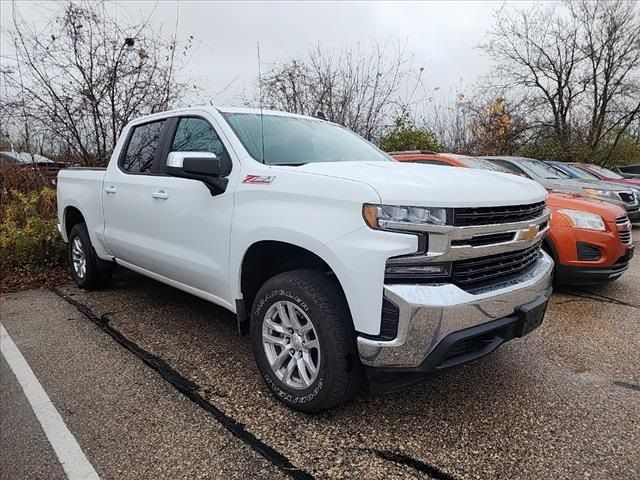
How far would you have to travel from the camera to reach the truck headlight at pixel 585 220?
473cm

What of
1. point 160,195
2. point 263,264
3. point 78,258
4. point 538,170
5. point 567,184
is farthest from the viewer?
point 538,170

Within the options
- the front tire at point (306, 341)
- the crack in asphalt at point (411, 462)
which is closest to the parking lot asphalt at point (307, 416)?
the crack in asphalt at point (411, 462)

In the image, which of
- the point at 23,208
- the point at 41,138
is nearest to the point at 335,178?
the point at 23,208

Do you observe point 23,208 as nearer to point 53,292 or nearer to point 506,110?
point 53,292

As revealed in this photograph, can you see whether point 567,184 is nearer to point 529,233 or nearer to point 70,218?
point 529,233

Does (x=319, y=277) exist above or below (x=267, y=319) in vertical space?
above

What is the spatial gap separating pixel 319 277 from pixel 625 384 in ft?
7.07

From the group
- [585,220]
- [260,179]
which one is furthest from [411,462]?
[585,220]

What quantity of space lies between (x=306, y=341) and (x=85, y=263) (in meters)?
3.44

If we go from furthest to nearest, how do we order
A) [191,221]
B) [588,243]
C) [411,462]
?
1. [588,243]
2. [191,221]
3. [411,462]

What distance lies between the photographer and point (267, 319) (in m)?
2.77

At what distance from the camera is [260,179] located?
281 centimetres

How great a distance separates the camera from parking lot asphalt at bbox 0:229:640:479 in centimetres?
226

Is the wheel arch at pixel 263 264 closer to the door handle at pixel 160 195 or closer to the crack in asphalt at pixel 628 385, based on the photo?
the door handle at pixel 160 195
